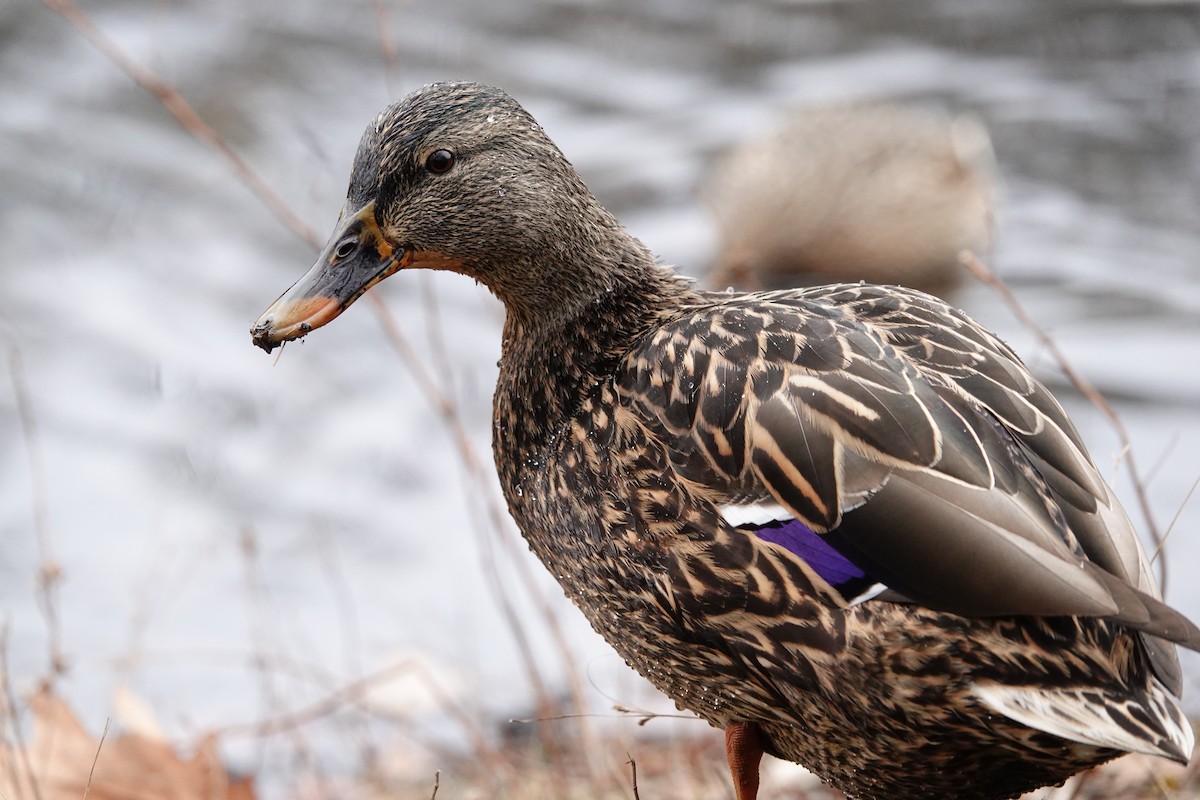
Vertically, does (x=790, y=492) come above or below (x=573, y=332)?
above

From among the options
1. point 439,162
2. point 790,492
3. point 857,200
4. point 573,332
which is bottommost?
point 857,200

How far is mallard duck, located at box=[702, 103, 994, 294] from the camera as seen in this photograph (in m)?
8.30

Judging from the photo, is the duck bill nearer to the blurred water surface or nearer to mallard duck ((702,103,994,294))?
the blurred water surface

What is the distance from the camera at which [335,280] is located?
9.95 ft

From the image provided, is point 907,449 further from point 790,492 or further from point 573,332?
point 573,332

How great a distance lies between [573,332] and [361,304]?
440 cm

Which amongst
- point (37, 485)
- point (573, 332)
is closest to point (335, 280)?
point (573, 332)

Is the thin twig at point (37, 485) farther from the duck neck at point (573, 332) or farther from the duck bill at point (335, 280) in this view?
the duck neck at point (573, 332)

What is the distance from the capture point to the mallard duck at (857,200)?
27.2ft

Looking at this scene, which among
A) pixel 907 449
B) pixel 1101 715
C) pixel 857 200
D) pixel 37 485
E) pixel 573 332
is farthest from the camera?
pixel 857 200

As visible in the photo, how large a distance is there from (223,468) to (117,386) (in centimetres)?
74

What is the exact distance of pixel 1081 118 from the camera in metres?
8.98

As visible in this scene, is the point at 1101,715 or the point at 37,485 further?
the point at 37,485

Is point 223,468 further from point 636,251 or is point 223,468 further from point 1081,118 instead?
point 1081,118
